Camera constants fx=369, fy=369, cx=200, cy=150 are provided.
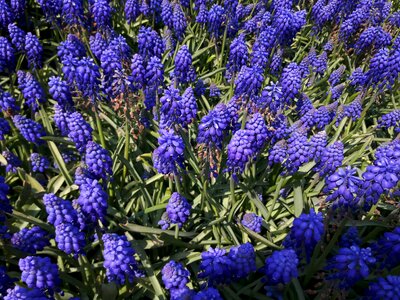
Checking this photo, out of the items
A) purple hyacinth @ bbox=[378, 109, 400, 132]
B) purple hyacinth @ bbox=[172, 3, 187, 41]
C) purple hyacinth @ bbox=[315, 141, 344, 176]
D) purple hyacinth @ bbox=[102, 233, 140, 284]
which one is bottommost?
purple hyacinth @ bbox=[378, 109, 400, 132]

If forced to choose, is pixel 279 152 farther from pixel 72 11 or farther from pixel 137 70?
pixel 72 11

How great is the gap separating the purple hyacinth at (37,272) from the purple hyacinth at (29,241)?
740mm

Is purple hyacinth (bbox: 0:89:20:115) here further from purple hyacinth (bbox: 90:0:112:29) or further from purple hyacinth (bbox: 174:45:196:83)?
purple hyacinth (bbox: 174:45:196:83)

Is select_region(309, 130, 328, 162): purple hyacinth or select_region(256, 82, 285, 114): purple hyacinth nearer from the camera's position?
select_region(309, 130, 328, 162): purple hyacinth

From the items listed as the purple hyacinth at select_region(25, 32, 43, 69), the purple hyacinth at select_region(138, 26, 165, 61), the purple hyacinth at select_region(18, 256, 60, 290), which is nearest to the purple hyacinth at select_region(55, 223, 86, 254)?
the purple hyacinth at select_region(18, 256, 60, 290)

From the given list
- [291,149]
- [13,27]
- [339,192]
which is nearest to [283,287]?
[339,192]

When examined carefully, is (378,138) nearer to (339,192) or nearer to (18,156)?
(339,192)

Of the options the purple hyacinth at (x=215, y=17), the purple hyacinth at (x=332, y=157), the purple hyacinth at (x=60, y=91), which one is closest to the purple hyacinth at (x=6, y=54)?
the purple hyacinth at (x=60, y=91)

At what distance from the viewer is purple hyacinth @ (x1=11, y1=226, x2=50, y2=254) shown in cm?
385

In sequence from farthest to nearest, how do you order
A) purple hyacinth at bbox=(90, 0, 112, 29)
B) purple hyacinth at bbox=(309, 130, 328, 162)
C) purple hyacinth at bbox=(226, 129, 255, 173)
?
purple hyacinth at bbox=(90, 0, 112, 29), purple hyacinth at bbox=(309, 130, 328, 162), purple hyacinth at bbox=(226, 129, 255, 173)

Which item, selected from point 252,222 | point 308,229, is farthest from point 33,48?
point 308,229

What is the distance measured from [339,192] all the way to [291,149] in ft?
3.68

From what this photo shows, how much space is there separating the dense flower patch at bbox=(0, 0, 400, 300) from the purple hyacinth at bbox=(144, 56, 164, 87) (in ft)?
0.06

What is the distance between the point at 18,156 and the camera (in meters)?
5.50
